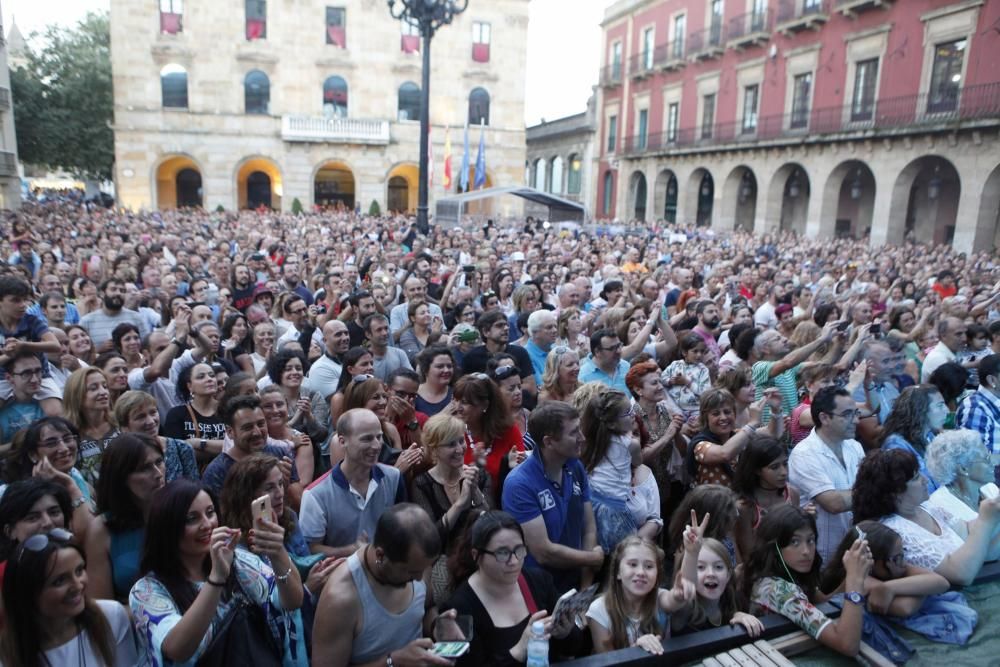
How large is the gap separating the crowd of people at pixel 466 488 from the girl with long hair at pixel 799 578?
10mm

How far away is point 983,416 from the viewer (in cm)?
467

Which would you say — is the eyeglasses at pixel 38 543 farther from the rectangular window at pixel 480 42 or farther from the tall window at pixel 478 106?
Answer: the rectangular window at pixel 480 42

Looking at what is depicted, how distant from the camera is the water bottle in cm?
240

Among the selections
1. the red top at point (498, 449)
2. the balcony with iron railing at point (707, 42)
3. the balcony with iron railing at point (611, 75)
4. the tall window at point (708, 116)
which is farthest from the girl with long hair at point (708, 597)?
the balcony with iron railing at point (611, 75)

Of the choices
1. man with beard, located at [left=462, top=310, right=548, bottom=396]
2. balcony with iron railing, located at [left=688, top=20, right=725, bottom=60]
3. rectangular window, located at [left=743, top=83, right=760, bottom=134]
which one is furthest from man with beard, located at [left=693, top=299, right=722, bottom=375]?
balcony with iron railing, located at [left=688, top=20, right=725, bottom=60]

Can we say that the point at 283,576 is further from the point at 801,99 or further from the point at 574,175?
the point at 574,175

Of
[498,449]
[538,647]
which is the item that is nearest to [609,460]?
[498,449]

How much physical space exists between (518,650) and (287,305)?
515 centimetres

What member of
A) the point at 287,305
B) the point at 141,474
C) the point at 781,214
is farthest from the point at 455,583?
the point at 781,214

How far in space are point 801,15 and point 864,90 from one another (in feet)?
13.4

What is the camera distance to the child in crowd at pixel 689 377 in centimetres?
500

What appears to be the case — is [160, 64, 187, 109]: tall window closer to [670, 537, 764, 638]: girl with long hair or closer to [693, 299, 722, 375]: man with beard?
[693, 299, 722, 375]: man with beard

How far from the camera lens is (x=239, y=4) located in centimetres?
3144

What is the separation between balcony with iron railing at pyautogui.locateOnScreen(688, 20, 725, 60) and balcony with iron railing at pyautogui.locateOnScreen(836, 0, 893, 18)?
652cm
